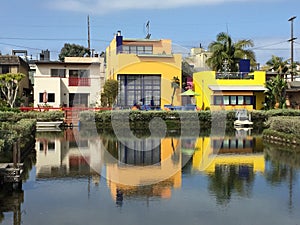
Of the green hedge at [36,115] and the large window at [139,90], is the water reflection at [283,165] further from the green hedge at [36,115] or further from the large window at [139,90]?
the large window at [139,90]

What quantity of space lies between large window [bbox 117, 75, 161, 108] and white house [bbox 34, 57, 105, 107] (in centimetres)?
249

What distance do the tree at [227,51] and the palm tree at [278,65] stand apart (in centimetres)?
417

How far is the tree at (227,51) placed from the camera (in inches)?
1684

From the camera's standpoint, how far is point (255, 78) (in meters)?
39.8

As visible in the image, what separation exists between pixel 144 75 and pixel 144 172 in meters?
25.5

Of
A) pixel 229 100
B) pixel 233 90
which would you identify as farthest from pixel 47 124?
pixel 233 90

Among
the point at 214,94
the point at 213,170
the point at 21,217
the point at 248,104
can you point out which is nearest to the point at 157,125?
the point at 214,94

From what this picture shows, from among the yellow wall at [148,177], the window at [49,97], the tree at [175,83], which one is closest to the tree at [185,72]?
the tree at [175,83]

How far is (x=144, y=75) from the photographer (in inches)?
1585

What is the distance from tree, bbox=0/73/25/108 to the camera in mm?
35594

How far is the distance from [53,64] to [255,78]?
1808 cm

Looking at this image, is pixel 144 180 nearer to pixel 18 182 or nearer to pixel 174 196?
pixel 174 196

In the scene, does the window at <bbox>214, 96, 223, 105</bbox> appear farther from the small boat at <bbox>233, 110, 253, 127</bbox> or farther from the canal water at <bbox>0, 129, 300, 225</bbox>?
the canal water at <bbox>0, 129, 300, 225</bbox>

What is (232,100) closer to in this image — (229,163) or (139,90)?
(139,90)
